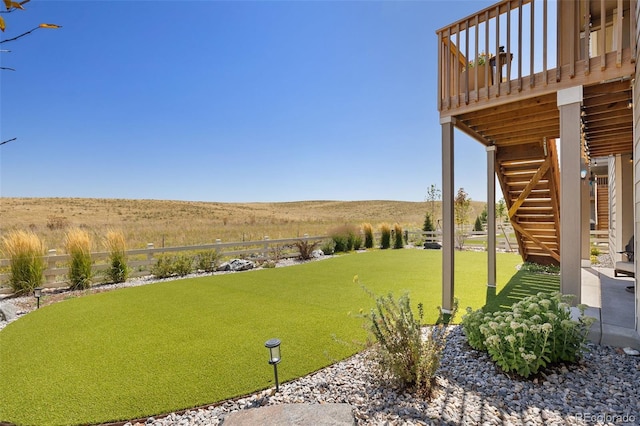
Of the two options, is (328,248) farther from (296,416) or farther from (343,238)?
(296,416)

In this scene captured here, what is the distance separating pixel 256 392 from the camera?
230cm

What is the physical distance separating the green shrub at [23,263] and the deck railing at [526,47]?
26.8 feet

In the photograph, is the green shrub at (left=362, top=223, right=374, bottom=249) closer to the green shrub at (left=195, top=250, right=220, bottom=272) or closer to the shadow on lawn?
the shadow on lawn

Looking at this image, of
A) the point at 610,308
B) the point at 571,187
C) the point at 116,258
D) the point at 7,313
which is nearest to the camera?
the point at 571,187

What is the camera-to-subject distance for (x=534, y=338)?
221 cm

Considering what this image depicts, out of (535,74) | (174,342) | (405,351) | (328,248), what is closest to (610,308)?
(535,74)

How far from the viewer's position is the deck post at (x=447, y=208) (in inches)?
142

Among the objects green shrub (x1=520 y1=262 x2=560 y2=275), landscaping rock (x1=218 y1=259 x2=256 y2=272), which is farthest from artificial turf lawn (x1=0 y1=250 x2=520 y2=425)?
landscaping rock (x1=218 y1=259 x2=256 y2=272)

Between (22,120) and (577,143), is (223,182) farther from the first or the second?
(577,143)

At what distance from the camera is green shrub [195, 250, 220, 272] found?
808 cm

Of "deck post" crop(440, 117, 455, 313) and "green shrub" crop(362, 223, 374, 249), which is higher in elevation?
"deck post" crop(440, 117, 455, 313)

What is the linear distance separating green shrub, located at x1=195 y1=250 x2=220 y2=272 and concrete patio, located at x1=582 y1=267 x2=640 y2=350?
7898 millimetres

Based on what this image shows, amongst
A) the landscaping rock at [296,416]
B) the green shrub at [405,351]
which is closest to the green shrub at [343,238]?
the green shrub at [405,351]

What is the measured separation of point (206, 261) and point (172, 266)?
0.88 m
